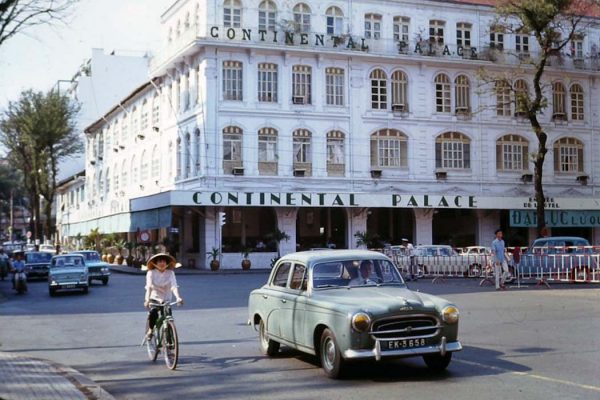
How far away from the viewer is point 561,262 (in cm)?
2755

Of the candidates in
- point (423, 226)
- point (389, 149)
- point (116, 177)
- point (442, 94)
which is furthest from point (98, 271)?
point (116, 177)

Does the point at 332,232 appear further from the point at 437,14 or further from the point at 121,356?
the point at 121,356

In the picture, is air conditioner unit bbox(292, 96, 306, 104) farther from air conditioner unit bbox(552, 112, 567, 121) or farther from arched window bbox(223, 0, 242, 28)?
air conditioner unit bbox(552, 112, 567, 121)

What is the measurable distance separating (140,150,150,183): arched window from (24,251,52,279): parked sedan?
702 inches

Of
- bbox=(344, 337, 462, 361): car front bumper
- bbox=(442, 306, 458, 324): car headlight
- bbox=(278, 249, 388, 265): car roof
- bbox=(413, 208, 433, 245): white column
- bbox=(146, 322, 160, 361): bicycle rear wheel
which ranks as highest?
bbox=(413, 208, 433, 245): white column

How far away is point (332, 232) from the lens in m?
49.4

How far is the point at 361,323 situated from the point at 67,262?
24.2m

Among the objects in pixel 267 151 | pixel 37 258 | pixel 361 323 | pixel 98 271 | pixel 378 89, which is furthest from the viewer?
pixel 378 89

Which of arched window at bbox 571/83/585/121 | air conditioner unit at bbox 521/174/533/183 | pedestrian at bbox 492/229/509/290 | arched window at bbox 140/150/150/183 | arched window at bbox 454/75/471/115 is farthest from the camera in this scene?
arched window at bbox 140/150/150/183

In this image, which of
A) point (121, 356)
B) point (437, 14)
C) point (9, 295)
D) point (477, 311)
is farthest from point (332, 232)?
point (121, 356)

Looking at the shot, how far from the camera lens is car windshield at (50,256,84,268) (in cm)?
3112

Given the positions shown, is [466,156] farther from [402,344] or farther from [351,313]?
[351,313]

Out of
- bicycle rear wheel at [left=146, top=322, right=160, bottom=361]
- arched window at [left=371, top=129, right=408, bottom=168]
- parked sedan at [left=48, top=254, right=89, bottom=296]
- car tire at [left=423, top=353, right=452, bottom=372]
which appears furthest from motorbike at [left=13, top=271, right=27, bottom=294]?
car tire at [left=423, top=353, right=452, bottom=372]

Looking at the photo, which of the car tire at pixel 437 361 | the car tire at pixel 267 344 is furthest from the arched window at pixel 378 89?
the car tire at pixel 437 361
